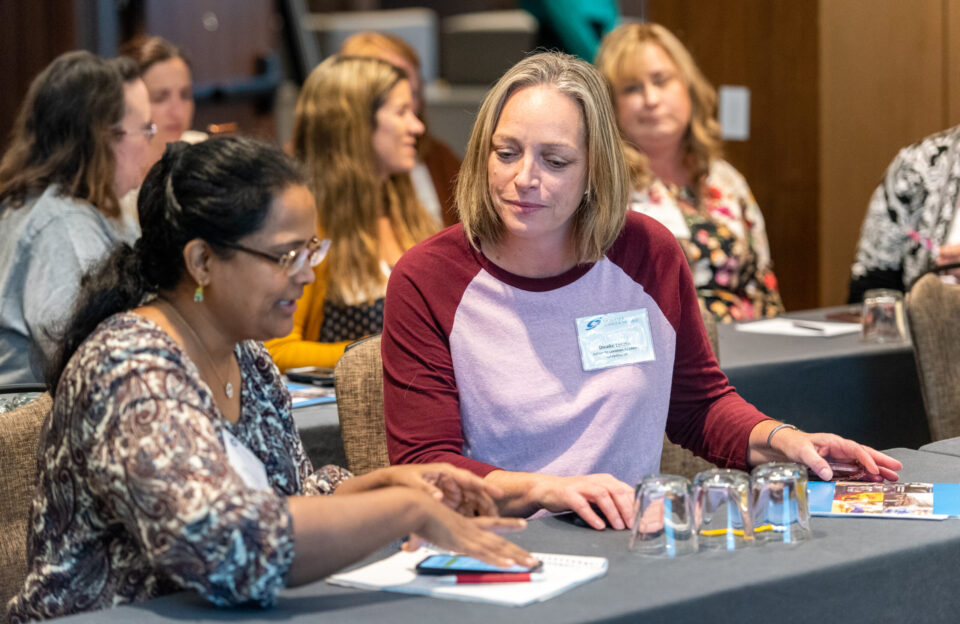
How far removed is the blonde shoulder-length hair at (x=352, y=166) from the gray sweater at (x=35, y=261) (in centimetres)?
68

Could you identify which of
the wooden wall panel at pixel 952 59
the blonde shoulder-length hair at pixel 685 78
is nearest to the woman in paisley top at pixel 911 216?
the wooden wall panel at pixel 952 59

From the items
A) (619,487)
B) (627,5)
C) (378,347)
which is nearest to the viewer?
(619,487)

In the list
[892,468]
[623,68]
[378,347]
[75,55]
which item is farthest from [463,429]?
[623,68]

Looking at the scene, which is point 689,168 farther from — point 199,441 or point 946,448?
point 199,441

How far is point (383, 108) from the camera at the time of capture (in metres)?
3.87

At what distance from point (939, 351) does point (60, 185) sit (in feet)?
7.53

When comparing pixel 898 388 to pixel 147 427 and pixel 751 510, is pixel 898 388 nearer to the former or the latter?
pixel 751 510

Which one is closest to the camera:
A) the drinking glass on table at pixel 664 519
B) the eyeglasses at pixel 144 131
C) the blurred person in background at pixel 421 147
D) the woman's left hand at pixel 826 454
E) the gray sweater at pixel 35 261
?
the drinking glass on table at pixel 664 519

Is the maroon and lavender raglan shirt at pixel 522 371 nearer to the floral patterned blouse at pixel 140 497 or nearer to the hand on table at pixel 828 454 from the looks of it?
the hand on table at pixel 828 454

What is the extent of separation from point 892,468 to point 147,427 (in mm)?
1185

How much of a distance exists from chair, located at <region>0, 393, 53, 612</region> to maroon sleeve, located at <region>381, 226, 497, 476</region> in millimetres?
549

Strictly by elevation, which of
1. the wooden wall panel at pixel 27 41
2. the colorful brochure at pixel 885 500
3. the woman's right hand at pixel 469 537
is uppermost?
the wooden wall panel at pixel 27 41

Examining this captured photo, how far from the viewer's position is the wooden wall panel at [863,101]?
4059mm

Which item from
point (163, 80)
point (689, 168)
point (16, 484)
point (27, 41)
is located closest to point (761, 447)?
point (16, 484)
